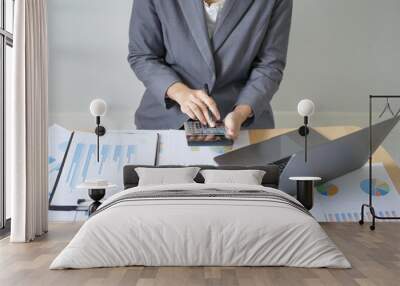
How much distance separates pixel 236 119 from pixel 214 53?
710 millimetres

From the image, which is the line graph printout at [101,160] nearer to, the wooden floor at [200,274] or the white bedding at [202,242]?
the wooden floor at [200,274]

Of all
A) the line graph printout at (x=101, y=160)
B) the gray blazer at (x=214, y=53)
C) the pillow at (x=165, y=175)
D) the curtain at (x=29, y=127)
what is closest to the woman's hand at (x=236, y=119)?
the gray blazer at (x=214, y=53)

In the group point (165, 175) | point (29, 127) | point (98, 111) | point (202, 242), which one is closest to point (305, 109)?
point (165, 175)

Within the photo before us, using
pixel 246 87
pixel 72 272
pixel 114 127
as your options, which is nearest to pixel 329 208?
pixel 246 87

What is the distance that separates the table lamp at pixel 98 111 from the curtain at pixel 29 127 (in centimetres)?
62

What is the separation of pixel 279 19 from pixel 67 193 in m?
2.97

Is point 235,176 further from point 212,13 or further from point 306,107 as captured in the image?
point 212,13

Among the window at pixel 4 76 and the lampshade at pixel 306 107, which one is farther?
the lampshade at pixel 306 107

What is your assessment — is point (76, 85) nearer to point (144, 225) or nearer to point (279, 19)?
point (279, 19)

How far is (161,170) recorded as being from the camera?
19.3 feet

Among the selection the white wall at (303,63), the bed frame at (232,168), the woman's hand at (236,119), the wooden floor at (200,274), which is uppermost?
the white wall at (303,63)

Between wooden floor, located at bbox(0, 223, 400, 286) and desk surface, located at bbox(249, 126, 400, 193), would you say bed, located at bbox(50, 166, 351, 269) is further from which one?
desk surface, located at bbox(249, 126, 400, 193)

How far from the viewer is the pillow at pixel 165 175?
5770 mm

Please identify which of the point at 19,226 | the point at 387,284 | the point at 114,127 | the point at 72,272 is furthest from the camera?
the point at 114,127
